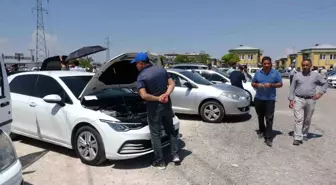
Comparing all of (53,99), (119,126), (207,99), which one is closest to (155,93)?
(119,126)

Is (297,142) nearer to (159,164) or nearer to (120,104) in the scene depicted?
(159,164)

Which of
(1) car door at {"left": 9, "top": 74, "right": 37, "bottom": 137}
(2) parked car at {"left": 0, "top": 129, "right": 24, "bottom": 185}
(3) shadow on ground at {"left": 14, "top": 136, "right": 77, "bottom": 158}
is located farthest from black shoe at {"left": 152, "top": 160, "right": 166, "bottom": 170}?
(1) car door at {"left": 9, "top": 74, "right": 37, "bottom": 137}

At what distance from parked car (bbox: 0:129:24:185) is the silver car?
5695mm

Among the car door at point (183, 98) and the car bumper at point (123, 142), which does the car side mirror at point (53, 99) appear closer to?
the car bumper at point (123, 142)

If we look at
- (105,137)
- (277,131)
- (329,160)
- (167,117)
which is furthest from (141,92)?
(277,131)

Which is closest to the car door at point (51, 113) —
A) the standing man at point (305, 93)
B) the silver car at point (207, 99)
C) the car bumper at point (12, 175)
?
the car bumper at point (12, 175)

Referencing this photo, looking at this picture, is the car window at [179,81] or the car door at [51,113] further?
the car window at [179,81]

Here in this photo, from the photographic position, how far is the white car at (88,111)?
4.42 meters

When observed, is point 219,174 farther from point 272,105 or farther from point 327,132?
point 327,132

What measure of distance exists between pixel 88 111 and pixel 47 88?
124 centimetres

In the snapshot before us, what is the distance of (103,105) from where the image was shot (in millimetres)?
5000

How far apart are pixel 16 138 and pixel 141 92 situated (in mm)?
3514

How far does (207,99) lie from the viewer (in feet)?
26.3

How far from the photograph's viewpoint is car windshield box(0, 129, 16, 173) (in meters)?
2.65
